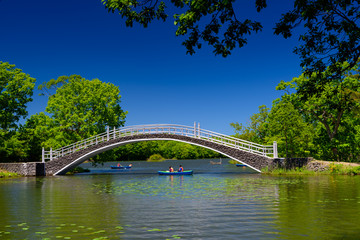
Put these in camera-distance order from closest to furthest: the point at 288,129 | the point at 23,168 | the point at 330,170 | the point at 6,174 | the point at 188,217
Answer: the point at 188,217, the point at 330,170, the point at 6,174, the point at 288,129, the point at 23,168

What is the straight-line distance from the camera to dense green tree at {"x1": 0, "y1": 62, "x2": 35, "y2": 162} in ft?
121

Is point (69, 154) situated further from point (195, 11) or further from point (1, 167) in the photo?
point (195, 11)

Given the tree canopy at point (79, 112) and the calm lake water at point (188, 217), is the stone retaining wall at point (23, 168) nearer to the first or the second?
the tree canopy at point (79, 112)

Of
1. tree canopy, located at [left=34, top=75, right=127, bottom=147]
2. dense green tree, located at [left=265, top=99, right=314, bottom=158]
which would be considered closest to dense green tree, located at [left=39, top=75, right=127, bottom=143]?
tree canopy, located at [left=34, top=75, right=127, bottom=147]

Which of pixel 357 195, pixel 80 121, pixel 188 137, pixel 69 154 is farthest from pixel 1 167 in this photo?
pixel 357 195

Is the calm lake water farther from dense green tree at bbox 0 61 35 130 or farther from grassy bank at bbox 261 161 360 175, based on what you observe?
dense green tree at bbox 0 61 35 130

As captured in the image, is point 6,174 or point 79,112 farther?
point 79,112

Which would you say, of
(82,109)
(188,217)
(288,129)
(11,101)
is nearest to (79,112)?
(82,109)

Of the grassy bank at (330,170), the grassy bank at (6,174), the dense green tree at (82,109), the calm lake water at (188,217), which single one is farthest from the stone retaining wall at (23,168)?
the grassy bank at (330,170)

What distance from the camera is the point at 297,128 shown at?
3466cm

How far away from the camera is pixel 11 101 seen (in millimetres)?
37031

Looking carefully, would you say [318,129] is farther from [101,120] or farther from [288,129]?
[101,120]

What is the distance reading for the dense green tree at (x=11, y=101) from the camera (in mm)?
36906

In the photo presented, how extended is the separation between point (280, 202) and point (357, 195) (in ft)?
12.8
